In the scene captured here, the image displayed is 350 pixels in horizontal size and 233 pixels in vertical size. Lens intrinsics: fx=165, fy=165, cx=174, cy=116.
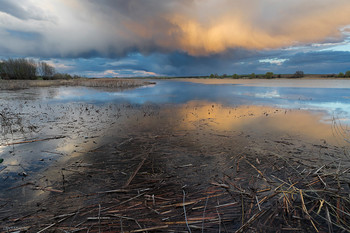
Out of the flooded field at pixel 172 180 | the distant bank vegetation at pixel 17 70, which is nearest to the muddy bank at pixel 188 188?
the flooded field at pixel 172 180

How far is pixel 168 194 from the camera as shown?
4.59m

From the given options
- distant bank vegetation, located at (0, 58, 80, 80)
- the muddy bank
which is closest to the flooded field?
the muddy bank

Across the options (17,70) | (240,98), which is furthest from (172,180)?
(17,70)

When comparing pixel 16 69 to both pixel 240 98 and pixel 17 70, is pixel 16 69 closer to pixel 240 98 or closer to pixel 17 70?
pixel 17 70

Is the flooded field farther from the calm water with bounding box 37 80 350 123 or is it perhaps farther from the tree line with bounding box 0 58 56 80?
the tree line with bounding box 0 58 56 80

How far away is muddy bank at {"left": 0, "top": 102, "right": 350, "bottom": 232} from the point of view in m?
3.66

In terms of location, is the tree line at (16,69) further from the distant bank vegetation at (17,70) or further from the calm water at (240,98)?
the calm water at (240,98)

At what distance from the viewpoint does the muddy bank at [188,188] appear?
12.0 feet

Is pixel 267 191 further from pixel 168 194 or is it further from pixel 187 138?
pixel 187 138

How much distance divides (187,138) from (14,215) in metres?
6.86

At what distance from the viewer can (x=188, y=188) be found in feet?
15.9

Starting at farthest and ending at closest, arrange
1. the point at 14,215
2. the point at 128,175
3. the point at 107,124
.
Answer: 1. the point at 107,124
2. the point at 128,175
3. the point at 14,215

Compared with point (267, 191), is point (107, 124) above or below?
above

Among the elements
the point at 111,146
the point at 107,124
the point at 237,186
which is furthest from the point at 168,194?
the point at 107,124
